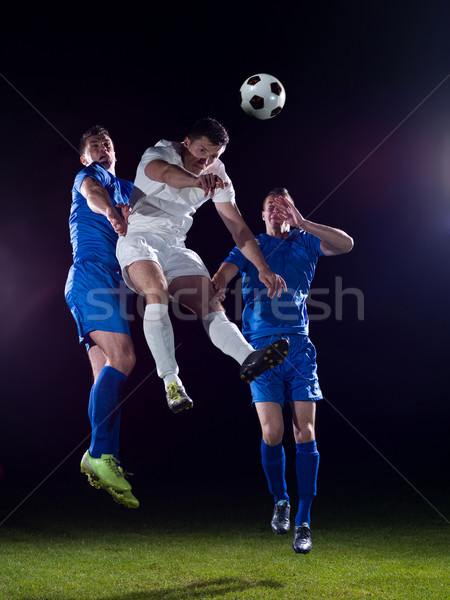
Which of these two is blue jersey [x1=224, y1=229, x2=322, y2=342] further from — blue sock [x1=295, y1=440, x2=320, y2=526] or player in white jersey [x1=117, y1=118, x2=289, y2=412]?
blue sock [x1=295, y1=440, x2=320, y2=526]

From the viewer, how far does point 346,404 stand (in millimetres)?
8703

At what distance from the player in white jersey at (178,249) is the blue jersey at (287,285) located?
0.54m

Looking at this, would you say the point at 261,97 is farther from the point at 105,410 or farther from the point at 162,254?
the point at 105,410

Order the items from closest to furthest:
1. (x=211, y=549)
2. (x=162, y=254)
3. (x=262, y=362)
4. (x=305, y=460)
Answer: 1. (x=262, y=362)
2. (x=162, y=254)
3. (x=305, y=460)
4. (x=211, y=549)

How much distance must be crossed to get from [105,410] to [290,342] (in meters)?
1.20

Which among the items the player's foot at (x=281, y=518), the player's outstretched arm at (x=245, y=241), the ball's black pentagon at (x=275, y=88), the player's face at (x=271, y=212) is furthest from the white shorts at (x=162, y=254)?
the player's foot at (x=281, y=518)

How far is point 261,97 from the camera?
3385mm

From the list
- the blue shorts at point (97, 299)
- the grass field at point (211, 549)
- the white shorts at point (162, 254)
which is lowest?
the grass field at point (211, 549)

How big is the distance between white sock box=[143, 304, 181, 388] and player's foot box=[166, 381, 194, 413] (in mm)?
87

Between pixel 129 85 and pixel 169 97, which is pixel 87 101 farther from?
pixel 169 97

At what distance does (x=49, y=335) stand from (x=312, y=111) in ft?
14.4

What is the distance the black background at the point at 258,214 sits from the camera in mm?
6676

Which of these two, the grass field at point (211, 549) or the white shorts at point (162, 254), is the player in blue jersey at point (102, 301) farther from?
the grass field at point (211, 549)

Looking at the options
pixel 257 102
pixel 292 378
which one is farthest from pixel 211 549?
pixel 257 102
